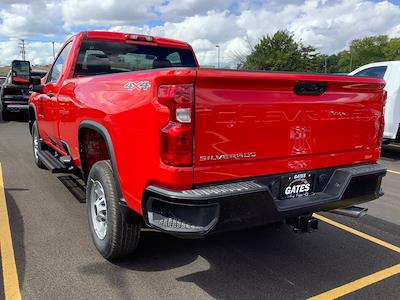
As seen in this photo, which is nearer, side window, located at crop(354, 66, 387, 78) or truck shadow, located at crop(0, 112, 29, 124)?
side window, located at crop(354, 66, 387, 78)

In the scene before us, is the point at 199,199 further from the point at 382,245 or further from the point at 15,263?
the point at 382,245

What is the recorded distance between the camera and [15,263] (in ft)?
12.0

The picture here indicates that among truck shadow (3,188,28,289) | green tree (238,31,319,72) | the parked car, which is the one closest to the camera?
truck shadow (3,188,28,289)

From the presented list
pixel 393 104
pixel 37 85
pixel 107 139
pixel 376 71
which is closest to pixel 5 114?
pixel 37 85

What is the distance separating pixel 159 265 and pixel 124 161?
42.7 inches

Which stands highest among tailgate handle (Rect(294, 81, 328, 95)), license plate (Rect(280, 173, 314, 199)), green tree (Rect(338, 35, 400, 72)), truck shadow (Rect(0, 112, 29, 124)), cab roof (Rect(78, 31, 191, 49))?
green tree (Rect(338, 35, 400, 72))

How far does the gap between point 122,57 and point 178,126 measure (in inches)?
114

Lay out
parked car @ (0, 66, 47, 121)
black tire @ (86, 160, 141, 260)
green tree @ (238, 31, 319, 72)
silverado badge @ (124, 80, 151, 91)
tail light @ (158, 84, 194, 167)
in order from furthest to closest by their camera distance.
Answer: green tree @ (238, 31, 319, 72) → parked car @ (0, 66, 47, 121) → black tire @ (86, 160, 141, 260) → silverado badge @ (124, 80, 151, 91) → tail light @ (158, 84, 194, 167)

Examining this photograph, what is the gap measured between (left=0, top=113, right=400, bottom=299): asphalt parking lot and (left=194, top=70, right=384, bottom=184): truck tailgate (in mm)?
965

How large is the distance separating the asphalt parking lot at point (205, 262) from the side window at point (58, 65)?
5.58 ft

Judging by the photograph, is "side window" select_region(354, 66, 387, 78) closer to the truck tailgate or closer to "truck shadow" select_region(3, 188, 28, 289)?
the truck tailgate

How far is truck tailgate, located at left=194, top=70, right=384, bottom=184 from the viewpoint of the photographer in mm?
2756

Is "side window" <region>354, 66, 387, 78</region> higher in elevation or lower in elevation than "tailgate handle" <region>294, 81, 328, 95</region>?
higher

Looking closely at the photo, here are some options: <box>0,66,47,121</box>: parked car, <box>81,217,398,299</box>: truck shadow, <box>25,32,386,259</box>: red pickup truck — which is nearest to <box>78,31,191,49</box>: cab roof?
<box>25,32,386,259</box>: red pickup truck
